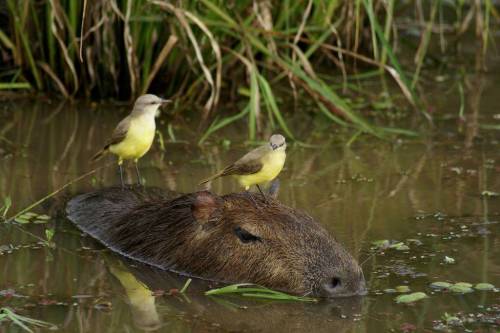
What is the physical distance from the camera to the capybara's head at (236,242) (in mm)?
5516

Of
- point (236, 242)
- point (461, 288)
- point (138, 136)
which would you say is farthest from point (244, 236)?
point (138, 136)

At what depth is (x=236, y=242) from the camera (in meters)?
5.85

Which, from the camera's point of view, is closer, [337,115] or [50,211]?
[50,211]

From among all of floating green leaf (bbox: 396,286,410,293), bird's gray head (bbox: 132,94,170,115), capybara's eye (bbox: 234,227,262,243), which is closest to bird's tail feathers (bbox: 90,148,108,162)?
bird's gray head (bbox: 132,94,170,115)

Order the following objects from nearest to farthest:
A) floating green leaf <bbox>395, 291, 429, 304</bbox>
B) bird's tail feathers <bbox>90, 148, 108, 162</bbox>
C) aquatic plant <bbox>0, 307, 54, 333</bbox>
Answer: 1. aquatic plant <bbox>0, 307, 54, 333</bbox>
2. floating green leaf <bbox>395, 291, 429, 304</bbox>
3. bird's tail feathers <bbox>90, 148, 108, 162</bbox>

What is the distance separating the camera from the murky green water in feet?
17.0

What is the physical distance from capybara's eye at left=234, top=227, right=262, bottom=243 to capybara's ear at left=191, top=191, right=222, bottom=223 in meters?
0.19

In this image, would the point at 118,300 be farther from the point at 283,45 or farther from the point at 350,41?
the point at 350,41

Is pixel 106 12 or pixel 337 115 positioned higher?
pixel 106 12

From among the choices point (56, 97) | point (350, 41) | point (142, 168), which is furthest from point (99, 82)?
point (350, 41)

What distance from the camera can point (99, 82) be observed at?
9.05 meters

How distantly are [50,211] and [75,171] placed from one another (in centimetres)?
76

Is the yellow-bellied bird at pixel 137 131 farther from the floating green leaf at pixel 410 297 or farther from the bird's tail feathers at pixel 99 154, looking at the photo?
the floating green leaf at pixel 410 297

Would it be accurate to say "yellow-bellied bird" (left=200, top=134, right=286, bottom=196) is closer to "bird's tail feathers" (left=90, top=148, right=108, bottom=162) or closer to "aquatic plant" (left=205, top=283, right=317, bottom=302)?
"aquatic plant" (left=205, top=283, right=317, bottom=302)
